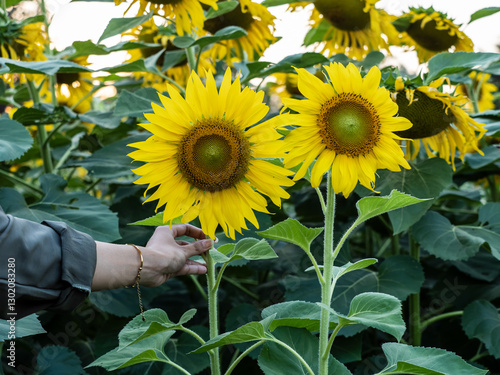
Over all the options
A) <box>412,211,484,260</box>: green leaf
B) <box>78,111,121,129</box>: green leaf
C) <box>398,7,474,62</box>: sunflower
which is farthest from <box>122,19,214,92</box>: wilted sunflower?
<box>412,211,484,260</box>: green leaf

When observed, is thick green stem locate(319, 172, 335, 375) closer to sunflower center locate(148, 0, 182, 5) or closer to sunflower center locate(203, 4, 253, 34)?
sunflower center locate(148, 0, 182, 5)

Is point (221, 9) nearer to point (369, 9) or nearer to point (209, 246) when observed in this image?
point (369, 9)

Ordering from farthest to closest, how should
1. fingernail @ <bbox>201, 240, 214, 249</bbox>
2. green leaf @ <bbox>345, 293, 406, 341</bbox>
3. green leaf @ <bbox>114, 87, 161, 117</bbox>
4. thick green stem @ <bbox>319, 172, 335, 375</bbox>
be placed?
green leaf @ <bbox>114, 87, 161, 117</bbox> → fingernail @ <bbox>201, 240, 214, 249</bbox> → thick green stem @ <bbox>319, 172, 335, 375</bbox> → green leaf @ <bbox>345, 293, 406, 341</bbox>

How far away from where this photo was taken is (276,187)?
0.92 metres

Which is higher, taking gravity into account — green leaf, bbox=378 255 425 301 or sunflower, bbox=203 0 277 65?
sunflower, bbox=203 0 277 65

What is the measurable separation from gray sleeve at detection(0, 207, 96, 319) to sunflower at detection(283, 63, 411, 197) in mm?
362

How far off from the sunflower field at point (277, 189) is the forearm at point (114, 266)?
0.07m

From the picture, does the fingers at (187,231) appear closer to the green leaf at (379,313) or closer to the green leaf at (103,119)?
the green leaf at (379,313)

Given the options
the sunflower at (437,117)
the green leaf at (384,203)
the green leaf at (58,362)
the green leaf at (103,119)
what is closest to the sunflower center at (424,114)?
the sunflower at (437,117)

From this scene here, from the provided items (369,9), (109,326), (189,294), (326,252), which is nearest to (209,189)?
(326,252)

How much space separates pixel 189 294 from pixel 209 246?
84 centimetres

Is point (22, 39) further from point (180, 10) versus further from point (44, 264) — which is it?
point (44, 264)

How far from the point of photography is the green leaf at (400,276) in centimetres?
137

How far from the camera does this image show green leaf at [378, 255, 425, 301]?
1.37m
